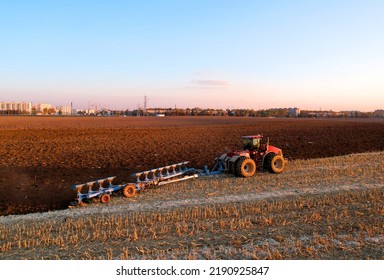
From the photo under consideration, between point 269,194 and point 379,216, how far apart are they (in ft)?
13.1

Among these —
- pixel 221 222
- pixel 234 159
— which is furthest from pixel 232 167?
pixel 221 222

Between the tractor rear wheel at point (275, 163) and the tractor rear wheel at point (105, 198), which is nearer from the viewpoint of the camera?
the tractor rear wheel at point (105, 198)

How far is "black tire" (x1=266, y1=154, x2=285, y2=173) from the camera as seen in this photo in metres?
16.7

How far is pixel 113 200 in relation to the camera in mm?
13156

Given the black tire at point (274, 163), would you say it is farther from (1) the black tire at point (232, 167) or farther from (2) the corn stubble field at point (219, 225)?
(2) the corn stubble field at point (219, 225)

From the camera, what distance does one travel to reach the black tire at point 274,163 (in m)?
16.7

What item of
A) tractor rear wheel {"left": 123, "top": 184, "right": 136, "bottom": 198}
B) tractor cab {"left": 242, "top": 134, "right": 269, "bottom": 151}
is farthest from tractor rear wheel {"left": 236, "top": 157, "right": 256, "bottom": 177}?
tractor rear wheel {"left": 123, "top": 184, "right": 136, "bottom": 198}

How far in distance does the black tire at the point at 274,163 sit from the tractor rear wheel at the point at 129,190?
6.99 metres

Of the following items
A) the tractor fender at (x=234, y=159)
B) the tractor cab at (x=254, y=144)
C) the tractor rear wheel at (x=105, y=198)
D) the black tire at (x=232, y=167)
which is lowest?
the tractor rear wheel at (x=105, y=198)

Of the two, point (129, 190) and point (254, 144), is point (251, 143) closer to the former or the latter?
point (254, 144)

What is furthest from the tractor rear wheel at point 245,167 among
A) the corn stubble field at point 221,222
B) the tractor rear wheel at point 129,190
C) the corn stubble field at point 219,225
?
the tractor rear wheel at point 129,190

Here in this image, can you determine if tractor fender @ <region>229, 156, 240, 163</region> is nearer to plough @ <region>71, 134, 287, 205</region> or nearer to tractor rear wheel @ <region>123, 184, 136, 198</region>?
plough @ <region>71, 134, 287, 205</region>

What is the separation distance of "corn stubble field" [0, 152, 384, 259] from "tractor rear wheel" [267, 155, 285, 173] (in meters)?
2.15

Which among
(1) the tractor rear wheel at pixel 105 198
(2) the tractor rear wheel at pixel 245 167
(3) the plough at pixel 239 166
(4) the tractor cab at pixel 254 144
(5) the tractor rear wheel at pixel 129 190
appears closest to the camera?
(1) the tractor rear wheel at pixel 105 198
